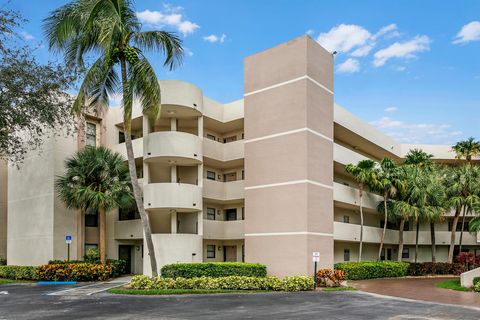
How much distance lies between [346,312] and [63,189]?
21629 millimetres

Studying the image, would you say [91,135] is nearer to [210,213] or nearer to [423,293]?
[210,213]

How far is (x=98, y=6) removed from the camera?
24.0m

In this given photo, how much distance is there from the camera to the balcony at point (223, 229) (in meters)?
32.9

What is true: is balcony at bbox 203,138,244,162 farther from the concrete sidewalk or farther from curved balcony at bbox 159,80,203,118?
the concrete sidewalk

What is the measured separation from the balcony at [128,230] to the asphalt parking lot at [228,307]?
10.1m

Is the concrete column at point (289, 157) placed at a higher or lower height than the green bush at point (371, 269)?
higher

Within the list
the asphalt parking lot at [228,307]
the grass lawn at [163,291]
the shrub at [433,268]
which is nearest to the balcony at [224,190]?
the grass lawn at [163,291]

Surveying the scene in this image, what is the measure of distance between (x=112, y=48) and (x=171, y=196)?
9.88 m

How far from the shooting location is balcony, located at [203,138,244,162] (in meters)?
33.7

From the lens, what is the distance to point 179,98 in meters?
31.5

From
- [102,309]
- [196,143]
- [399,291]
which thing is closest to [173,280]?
[102,309]

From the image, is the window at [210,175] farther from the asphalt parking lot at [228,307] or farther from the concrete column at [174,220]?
the asphalt parking lot at [228,307]

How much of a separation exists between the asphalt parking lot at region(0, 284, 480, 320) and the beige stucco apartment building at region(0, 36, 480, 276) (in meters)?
6.19

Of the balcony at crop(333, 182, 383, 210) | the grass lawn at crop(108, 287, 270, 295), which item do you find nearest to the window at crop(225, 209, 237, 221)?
the balcony at crop(333, 182, 383, 210)
